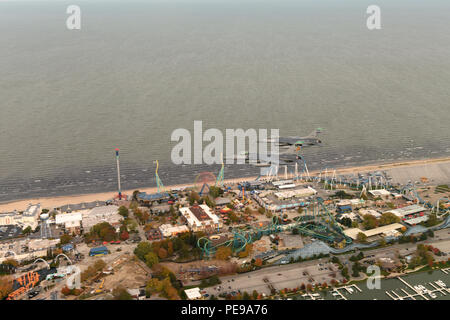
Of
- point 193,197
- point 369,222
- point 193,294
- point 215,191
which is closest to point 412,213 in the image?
point 369,222

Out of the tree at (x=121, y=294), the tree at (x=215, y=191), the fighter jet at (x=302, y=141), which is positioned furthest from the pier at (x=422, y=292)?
the tree at (x=215, y=191)

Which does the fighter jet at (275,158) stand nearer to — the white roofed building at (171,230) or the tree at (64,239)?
the white roofed building at (171,230)

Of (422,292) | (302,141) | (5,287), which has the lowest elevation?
(422,292)

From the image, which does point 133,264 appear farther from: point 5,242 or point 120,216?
point 5,242

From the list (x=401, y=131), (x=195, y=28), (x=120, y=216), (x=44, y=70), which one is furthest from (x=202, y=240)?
(x=195, y=28)

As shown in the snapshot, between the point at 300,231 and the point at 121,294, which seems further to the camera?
the point at 300,231

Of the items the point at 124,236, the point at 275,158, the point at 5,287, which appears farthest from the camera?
the point at 275,158

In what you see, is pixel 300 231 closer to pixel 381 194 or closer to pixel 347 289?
pixel 347 289
